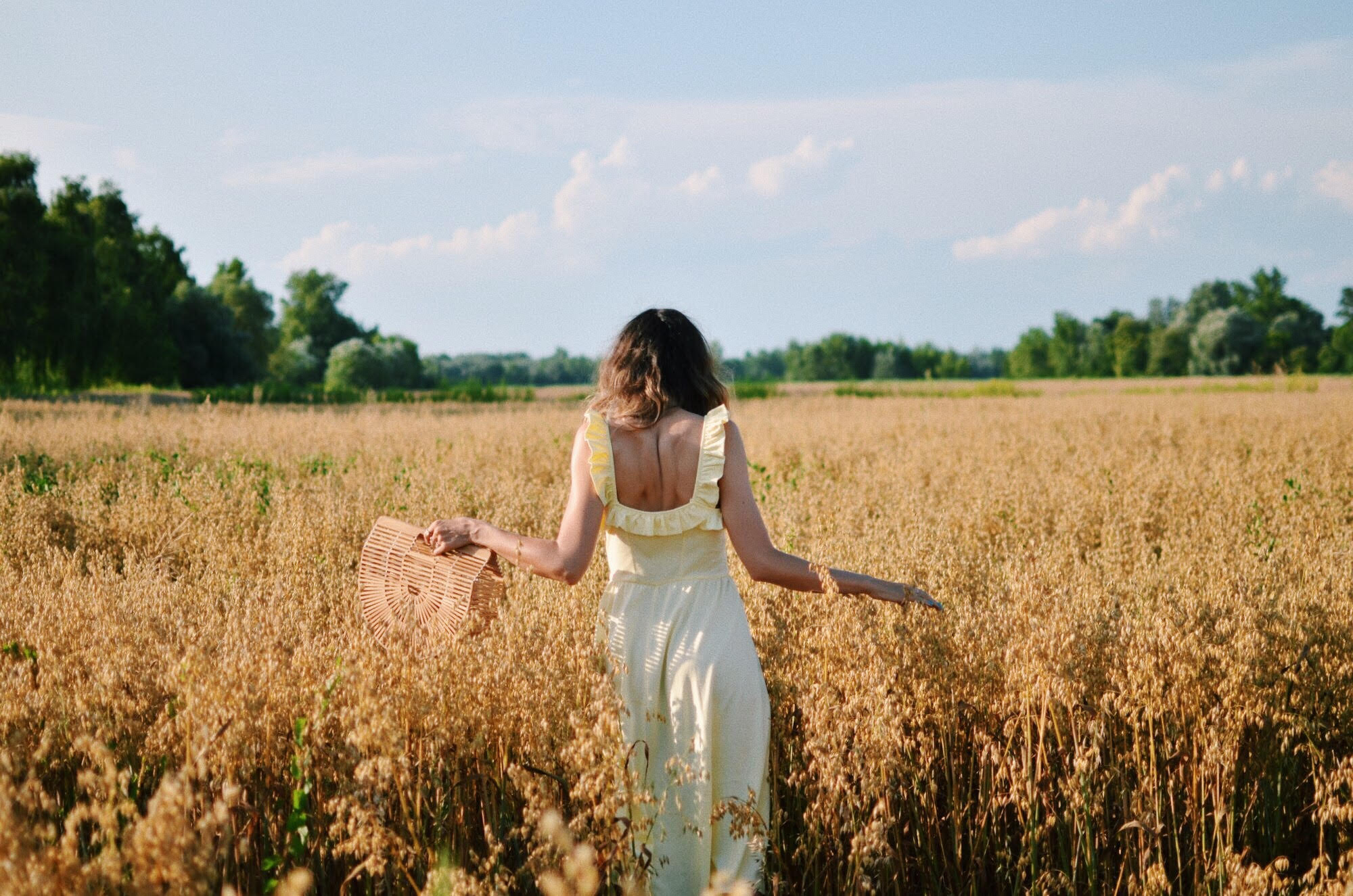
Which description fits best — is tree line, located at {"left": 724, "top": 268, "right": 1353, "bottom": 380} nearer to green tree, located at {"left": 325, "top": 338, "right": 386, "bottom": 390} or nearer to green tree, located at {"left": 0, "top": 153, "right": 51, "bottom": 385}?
green tree, located at {"left": 325, "top": 338, "right": 386, "bottom": 390}

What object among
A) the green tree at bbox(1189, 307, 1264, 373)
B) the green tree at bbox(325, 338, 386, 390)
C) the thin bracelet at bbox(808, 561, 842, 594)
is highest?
the green tree at bbox(1189, 307, 1264, 373)

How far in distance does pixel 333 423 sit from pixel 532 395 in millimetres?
26361

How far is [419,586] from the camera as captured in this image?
3018 mm

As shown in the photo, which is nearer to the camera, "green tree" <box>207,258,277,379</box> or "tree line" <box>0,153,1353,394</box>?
"tree line" <box>0,153,1353,394</box>

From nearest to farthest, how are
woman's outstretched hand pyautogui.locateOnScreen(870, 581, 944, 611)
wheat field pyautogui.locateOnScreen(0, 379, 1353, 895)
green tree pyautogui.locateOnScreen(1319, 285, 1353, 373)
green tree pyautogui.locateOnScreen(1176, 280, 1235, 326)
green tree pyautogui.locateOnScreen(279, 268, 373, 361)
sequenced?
wheat field pyautogui.locateOnScreen(0, 379, 1353, 895)
woman's outstretched hand pyautogui.locateOnScreen(870, 581, 944, 611)
green tree pyautogui.locateOnScreen(279, 268, 373, 361)
green tree pyautogui.locateOnScreen(1319, 285, 1353, 373)
green tree pyautogui.locateOnScreen(1176, 280, 1235, 326)

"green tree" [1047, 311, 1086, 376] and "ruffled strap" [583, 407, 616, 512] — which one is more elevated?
"green tree" [1047, 311, 1086, 376]

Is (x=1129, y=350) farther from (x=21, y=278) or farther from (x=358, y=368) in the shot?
(x=21, y=278)

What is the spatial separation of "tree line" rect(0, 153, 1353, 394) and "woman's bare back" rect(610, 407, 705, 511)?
0.41 meters

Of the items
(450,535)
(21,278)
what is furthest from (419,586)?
(21,278)

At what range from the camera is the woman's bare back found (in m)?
2.72

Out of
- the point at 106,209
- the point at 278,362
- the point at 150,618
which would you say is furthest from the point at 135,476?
the point at 278,362

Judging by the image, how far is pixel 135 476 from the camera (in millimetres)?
8203

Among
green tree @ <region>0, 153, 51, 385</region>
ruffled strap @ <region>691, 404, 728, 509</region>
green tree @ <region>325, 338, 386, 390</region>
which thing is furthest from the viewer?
green tree @ <region>325, 338, 386, 390</region>

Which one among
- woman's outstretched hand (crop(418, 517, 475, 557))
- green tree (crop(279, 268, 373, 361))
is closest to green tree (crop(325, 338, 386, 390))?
green tree (crop(279, 268, 373, 361))
